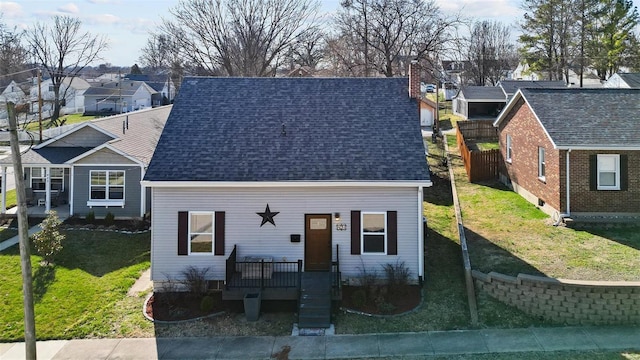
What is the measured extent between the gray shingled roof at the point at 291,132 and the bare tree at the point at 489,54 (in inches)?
2256

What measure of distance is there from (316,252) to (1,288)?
1037 centimetres

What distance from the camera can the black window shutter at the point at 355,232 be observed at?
14969mm

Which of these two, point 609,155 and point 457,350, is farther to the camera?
point 609,155

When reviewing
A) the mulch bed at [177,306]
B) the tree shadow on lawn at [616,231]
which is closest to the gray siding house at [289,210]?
the mulch bed at [177,306]

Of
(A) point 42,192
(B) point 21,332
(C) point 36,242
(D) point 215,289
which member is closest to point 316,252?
(D) point 215,289

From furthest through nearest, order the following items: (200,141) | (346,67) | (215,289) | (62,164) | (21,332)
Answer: (346,67) < (62,164) < (200,141) < (215,289) < (21,332)

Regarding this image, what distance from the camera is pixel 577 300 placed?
12.9 m

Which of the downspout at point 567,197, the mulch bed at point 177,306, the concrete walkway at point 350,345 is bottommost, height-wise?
the concrete walkway at point 350,345

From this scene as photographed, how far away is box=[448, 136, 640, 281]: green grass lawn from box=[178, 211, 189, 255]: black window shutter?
9275mm

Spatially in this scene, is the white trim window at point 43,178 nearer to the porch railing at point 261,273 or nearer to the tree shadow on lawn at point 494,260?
the porch railing at point 261,273

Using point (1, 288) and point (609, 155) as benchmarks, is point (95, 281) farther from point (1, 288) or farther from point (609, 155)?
point (609, 155)

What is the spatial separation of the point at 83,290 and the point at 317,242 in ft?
→ 25.5

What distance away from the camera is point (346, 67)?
37.5 meters

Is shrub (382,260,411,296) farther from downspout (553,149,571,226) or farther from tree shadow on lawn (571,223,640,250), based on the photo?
tree shadow on lawn (571,223,640,250)
